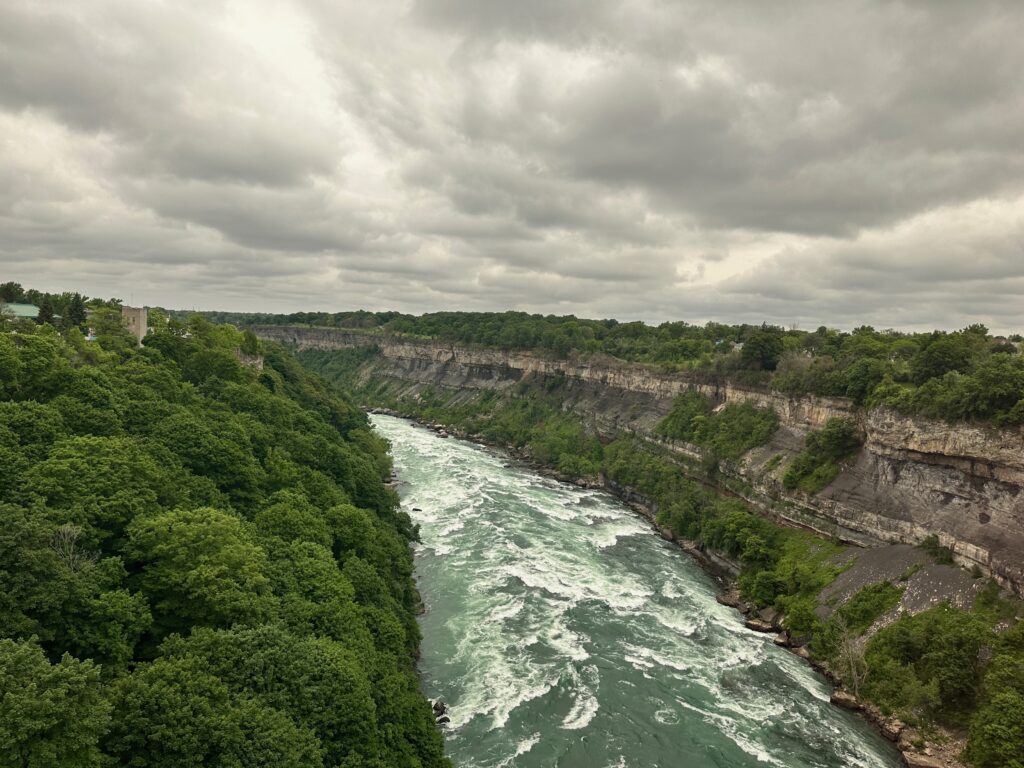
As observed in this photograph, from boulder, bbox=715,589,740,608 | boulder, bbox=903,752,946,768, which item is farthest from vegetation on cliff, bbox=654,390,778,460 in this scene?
boulder, bbox=903,752,946,768

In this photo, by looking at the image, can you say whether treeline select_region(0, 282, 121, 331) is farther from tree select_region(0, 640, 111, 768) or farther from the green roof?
tree select_region(0, 640, 111, 768)

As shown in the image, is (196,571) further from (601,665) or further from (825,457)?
(825,457)

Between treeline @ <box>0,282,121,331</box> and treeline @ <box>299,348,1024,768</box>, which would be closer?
treeline @ <box>299,348,1024,768</box>

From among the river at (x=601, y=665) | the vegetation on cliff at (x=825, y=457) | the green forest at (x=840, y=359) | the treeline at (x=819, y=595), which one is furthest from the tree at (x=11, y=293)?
the vegetation on cliff at (x=825, y=457)

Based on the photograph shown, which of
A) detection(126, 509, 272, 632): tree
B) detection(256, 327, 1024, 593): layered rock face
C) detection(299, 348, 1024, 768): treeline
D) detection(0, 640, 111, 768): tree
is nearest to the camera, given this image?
detection(0, 640, 111, 768): tree

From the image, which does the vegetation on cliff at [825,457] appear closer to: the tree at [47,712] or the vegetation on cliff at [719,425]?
the vegetation on cliff at [719,425]

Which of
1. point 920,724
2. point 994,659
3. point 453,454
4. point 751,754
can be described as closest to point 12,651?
point 751,754
